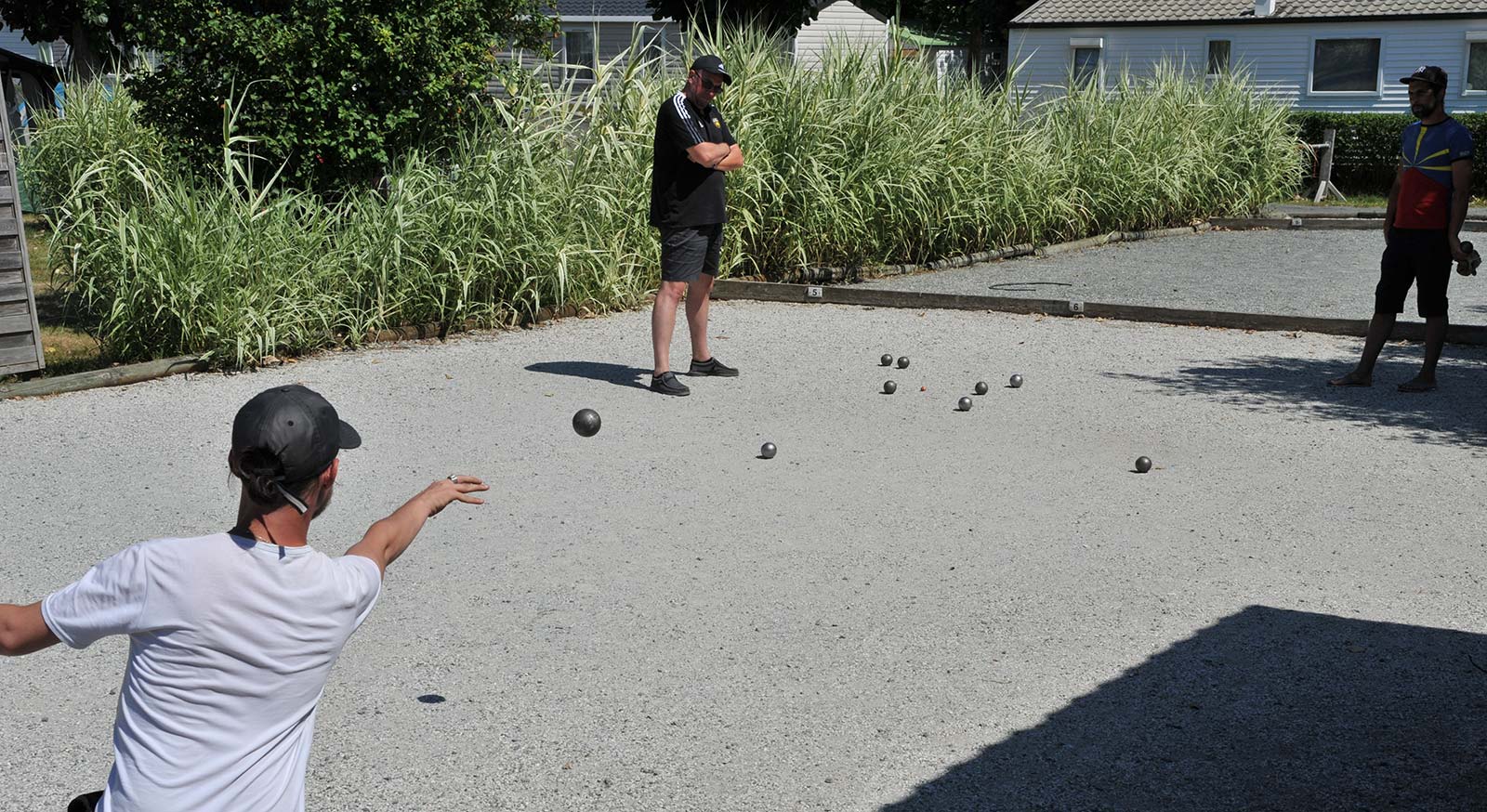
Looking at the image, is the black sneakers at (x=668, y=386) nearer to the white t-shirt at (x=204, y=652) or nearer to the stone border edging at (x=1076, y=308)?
the stone border edging at (x=1076, y=308)

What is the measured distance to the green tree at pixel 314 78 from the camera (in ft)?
35.7

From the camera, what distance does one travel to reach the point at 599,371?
965 centimetres

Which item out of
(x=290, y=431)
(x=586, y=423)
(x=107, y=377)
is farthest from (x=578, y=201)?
(x=290, y=431)

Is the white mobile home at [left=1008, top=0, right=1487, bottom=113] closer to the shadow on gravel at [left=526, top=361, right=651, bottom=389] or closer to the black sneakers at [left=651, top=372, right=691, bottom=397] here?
the shadow on gravel at [left=526, top=361, right=651, bottom=389]

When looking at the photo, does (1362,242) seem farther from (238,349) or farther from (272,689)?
(272,689)

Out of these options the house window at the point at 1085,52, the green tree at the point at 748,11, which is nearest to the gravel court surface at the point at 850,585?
the green tree at the point at 748,11

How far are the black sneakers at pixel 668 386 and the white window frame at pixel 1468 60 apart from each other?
26.4 metres

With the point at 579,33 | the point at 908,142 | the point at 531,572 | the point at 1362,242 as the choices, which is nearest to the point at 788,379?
the point at 531,572

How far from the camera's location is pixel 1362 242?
18156 mm

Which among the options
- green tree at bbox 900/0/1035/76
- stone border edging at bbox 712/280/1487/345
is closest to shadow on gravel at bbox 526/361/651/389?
stone border edging at bbox 712/280/1487/345

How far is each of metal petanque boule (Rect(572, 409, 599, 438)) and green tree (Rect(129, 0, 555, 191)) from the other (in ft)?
15.3

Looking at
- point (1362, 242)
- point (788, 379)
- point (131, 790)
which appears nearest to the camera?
point (131, 790)

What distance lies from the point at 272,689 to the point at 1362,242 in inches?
712

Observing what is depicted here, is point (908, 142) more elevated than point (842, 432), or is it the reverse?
point (908, 142)
